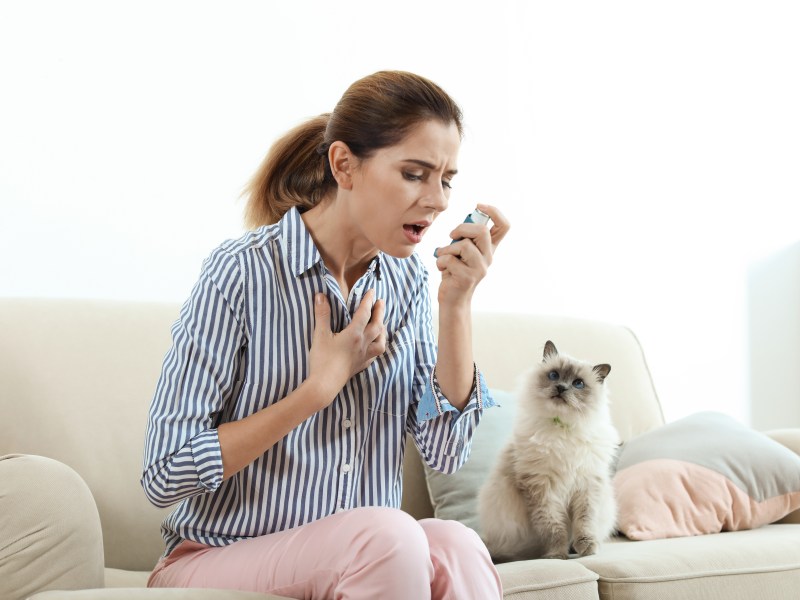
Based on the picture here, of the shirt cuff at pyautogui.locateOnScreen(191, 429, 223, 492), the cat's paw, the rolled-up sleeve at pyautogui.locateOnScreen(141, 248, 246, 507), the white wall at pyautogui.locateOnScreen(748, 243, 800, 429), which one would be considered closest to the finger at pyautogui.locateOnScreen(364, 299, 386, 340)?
the rolled-up sleeve at pyautogui.locateOnScreen(141, 248, 246, 507)

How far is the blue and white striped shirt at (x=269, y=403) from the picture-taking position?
1.40 m

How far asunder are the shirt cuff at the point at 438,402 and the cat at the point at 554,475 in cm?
42

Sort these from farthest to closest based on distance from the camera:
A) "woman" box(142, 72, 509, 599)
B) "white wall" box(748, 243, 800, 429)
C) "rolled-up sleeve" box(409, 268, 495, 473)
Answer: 1. "white wall" box(748, 243, 800, 429)
2. "rolled-up sleeve" box(409, 268, 495, 473)
3. "woman" box(142, 72, 509, 599)

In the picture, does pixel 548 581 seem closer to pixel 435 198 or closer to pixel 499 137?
pixel 435 198

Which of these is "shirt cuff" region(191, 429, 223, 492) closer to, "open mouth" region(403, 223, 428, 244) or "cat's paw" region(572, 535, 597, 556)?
"open mouth" region(403, 223, 428, 244)

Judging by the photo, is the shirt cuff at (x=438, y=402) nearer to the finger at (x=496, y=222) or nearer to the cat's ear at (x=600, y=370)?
the finger at (x=496, y=222)

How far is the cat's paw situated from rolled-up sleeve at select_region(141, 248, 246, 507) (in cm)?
88

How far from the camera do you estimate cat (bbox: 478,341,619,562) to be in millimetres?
1933

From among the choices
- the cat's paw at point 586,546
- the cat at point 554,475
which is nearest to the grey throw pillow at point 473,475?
the cat at point 554,475

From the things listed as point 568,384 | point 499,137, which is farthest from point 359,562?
point 499,137

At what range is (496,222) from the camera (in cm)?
158

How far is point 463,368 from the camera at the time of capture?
1567 millimetres

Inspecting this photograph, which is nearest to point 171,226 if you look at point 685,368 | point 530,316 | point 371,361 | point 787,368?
point 530,316

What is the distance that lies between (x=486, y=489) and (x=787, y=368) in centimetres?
240
